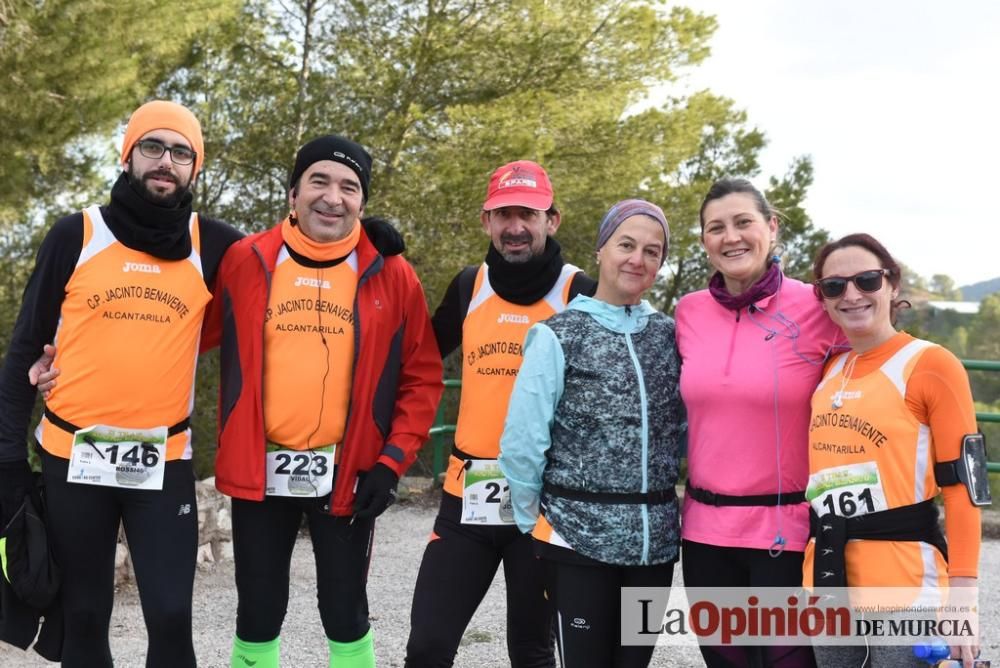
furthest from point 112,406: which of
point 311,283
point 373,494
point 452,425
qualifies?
point 452,425

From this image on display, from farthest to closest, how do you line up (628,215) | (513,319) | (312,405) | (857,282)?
(513,319)
(312,405)
(628,215)
(857,282)

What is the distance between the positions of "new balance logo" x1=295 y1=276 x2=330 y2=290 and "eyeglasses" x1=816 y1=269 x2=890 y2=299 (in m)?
1.45

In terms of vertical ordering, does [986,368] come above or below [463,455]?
above

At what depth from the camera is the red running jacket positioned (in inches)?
111

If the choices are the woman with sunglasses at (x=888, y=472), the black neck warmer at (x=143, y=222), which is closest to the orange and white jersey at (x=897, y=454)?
the woman with sunglasses at (x=888, y=472)

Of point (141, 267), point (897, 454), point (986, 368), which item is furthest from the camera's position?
point (986, 368)

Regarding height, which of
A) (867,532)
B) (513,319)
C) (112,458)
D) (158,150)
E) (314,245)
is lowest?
(867,532)

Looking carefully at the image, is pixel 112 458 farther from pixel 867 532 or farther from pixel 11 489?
pixel 867 532

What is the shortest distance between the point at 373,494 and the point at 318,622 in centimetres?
229

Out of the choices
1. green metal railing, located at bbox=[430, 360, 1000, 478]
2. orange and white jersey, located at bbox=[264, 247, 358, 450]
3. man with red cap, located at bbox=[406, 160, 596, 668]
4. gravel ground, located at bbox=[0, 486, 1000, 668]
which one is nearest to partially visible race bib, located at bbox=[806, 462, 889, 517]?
man with red cap, located at bbox=[406, 160, 596, 668]

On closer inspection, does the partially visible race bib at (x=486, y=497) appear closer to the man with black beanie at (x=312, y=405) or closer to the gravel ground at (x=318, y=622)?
the man with black beanie at (x=312, y=405)

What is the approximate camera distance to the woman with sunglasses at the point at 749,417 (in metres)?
2.40

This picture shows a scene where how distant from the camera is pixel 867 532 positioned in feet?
7.40

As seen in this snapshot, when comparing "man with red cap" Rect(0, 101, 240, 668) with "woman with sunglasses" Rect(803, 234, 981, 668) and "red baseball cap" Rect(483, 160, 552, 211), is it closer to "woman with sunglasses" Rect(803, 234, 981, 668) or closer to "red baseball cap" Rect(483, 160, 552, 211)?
"red baseball cap" Rect(483, 160, 552, 211)
